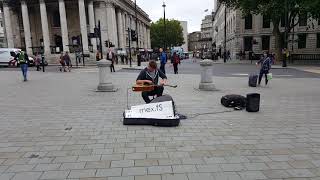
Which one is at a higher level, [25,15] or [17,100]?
[25,15]

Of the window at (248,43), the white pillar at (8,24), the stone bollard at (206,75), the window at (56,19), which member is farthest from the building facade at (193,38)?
the stone bollard at (206,75)

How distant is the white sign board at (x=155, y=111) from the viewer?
696 centimetres

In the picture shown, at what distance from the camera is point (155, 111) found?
7004 mm

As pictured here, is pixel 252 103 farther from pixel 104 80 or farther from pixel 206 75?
pixel 104 80

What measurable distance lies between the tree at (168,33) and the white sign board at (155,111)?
93825mm

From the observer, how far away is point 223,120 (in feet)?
24.9

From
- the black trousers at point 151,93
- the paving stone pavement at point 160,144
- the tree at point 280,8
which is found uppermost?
the tree at point 280,8

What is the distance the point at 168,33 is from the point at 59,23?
50.0 m

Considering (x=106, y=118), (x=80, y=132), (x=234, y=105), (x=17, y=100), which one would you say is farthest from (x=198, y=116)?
(x=17, y=100)

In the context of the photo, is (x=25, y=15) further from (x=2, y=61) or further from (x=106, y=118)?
(x=106, y=118)

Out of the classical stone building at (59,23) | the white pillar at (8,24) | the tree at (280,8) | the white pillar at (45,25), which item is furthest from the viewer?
the white pillar at (8,24)

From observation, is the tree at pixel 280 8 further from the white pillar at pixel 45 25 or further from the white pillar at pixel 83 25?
the white pillar at pixel 45 25

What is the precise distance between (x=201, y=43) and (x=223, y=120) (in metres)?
155

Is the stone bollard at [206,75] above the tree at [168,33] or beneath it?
beneath
